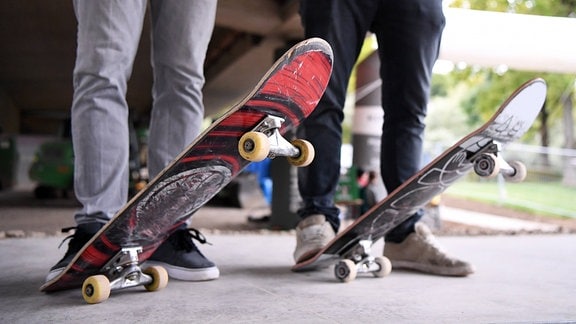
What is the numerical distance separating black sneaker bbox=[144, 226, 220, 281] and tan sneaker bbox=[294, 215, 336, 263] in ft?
1.15

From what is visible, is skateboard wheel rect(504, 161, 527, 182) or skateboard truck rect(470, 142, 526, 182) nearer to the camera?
skateboard truck rect(470, 142, 526, 182)

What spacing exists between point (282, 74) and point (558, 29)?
149 inches

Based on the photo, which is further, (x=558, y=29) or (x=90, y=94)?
(x=558, y=29)

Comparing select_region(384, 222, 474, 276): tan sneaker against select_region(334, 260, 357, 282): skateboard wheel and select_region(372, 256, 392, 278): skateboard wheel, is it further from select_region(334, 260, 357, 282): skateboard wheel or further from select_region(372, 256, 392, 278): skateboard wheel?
select_region(334, 260, 357, 282): skateboard wheel

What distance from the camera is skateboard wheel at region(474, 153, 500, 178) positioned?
1.79 meters

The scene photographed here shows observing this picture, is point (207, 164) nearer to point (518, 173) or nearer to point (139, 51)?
point (518, 173)

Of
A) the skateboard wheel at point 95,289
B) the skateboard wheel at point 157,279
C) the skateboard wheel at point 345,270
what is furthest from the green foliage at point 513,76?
the skateboard wheel at point 95,289

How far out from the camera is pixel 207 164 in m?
1.56

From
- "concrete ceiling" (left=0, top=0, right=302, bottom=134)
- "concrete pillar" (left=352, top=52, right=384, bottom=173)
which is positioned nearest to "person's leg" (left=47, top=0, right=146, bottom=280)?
"concrete ceiling" (left=0, top=0, right=302, bottom=134)

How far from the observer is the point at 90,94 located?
1.68 meters

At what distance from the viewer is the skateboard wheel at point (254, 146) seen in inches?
56.0

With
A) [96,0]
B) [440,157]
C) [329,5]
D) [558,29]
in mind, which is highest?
[558,29]

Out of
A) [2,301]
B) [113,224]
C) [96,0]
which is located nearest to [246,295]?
[113,224]

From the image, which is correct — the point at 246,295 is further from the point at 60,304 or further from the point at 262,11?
the point at 262,11
